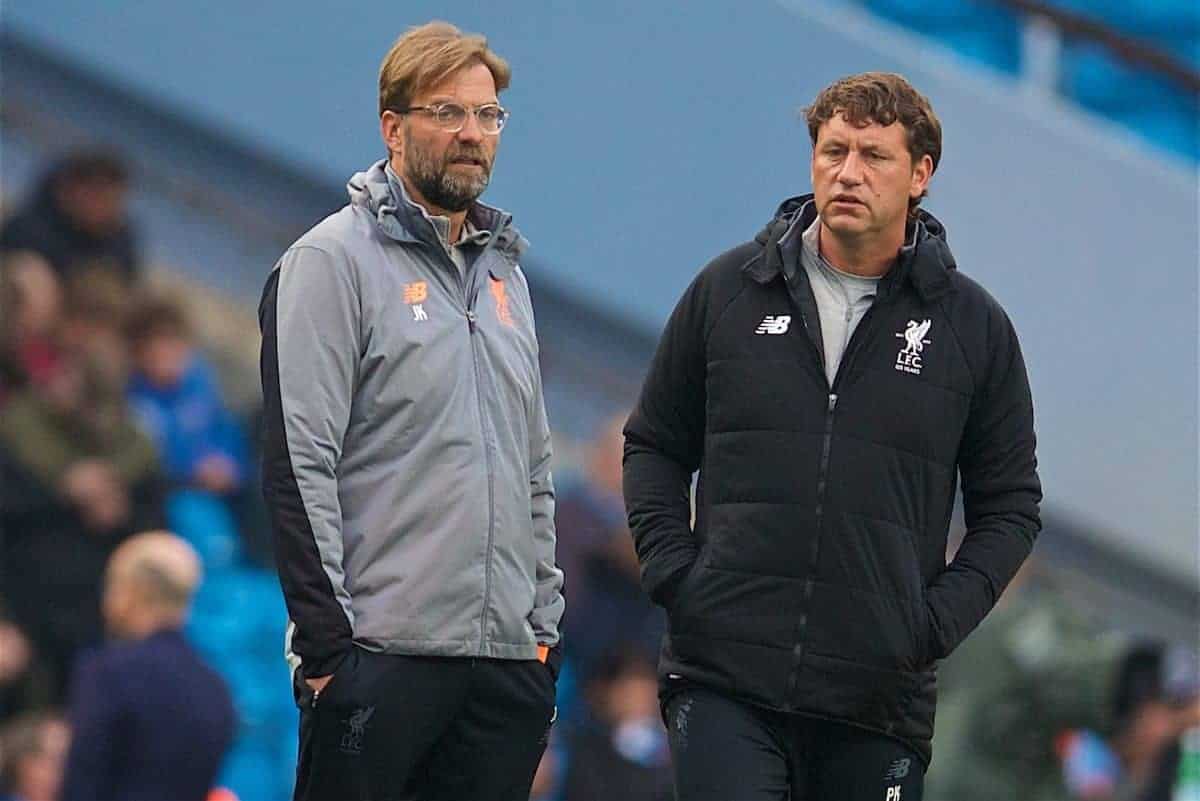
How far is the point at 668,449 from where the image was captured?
4.66 m

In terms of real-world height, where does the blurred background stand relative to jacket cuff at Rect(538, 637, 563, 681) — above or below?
above

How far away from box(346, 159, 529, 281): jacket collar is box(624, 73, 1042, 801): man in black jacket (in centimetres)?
36

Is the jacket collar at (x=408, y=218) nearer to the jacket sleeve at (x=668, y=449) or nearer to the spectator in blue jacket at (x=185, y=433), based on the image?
the jacket sleeve at (x=668, y=449)

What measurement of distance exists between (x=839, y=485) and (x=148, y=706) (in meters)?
2.83

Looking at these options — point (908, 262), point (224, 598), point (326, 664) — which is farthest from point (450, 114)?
point (224, 598)

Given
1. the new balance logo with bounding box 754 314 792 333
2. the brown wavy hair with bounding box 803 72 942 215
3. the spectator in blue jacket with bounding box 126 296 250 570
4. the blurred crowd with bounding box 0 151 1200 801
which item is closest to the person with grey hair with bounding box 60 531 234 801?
the blurred crowd with bounding box 0 151 1200 801

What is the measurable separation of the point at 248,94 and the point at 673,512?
221 inches

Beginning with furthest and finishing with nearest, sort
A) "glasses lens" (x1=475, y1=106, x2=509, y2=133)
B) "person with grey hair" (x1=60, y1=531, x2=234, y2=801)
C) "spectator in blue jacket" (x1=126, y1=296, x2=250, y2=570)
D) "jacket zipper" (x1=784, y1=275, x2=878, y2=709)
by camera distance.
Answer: "spectator in blue jacket" (x1=126, y1=296, x2=250, y2=570) < "person with grey hair" (x1=60, y1=531, x2=234, y2=801) < "glasses lens" (x1=475, y1=106, x2=509, y2=133) < "jacket zipper" (x1=784, y1=275, x2=878, y2=709)

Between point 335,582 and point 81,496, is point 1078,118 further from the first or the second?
point 335,582

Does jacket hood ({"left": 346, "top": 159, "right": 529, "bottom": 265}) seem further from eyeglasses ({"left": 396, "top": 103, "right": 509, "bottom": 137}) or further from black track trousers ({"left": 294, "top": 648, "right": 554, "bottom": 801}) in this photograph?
black track trousers ({"left": 294, "top": 648, "right": 554, "bottom": 801})

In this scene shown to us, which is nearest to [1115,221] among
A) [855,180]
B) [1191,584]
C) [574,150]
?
[1191,584]

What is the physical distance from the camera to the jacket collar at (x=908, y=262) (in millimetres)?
4496

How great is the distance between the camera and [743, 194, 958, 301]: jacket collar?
4.50 meters

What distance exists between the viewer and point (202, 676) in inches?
263
